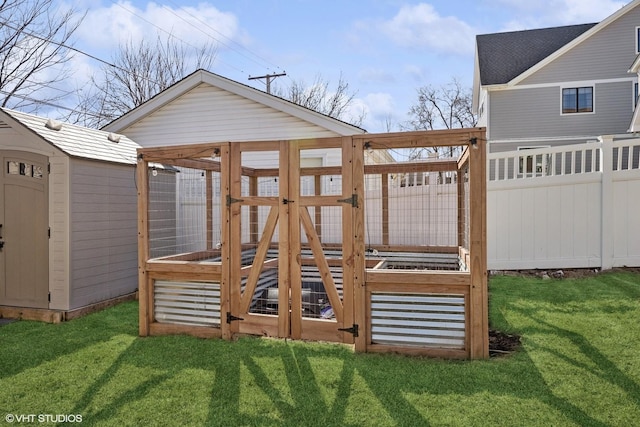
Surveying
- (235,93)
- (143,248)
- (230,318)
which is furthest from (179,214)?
(230,318)

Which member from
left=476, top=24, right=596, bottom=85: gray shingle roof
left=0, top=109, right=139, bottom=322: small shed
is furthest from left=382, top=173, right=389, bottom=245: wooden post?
left=476, top=24, right=596, bottom=85: gray shingle roof

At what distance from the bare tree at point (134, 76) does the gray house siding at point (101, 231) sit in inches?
465

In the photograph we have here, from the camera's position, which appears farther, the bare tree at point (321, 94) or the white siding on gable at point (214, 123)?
the bare tree at point (321, 94)

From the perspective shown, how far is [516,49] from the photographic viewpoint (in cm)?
1570

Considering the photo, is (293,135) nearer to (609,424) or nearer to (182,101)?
(182,101)

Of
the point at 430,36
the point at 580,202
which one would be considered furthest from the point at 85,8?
the point at 430,36

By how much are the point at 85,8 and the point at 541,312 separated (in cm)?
1429

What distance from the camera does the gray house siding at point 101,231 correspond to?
16.3 ft

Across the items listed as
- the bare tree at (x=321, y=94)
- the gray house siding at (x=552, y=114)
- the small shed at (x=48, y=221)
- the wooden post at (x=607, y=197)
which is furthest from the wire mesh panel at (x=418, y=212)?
the bare tree at (x=321, y=94)

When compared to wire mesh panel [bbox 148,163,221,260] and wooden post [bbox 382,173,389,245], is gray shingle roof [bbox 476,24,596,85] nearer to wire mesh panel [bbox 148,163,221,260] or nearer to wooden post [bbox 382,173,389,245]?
wooden post [bbox 382,173,389,245]

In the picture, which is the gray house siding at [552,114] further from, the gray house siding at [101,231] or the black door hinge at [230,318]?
the black door hinge at [230,318]

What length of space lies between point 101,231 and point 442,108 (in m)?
23.4

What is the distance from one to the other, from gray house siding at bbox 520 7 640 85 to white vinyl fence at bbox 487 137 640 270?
9516mm

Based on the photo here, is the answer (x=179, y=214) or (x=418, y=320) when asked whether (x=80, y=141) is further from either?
(x=418, y=320)
